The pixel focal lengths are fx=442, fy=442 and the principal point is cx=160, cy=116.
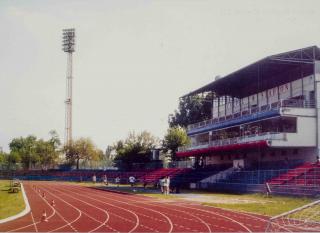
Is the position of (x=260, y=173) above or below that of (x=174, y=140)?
below

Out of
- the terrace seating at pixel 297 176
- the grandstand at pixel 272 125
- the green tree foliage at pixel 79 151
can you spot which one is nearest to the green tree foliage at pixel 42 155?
the green tree foliage at pixel 79 151

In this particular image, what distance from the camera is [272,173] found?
34.4 m

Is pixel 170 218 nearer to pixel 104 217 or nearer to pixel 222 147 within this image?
pixel 104 217

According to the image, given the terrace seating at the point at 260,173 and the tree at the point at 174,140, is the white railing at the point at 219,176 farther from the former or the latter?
the tree at the point at 174,140

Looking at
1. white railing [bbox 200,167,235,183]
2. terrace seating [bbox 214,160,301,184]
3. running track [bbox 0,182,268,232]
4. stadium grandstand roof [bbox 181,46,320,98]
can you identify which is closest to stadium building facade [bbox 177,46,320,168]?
stadium grandstand roof [bbox 181,46,320,98]

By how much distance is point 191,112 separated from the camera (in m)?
83.3

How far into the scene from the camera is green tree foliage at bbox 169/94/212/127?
81.4 metres

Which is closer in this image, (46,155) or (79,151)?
(79,151)

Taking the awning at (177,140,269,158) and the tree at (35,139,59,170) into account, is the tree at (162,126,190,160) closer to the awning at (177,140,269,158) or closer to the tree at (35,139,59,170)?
the awning at (177,140,269,158)

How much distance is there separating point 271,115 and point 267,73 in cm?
720

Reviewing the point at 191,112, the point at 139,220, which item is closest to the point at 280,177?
the point at 139,220

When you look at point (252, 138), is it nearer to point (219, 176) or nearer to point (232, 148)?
point (232, 148)

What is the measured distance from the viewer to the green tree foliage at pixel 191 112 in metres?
81.4

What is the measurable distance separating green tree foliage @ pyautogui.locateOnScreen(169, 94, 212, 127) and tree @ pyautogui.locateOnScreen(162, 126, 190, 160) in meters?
7.78
